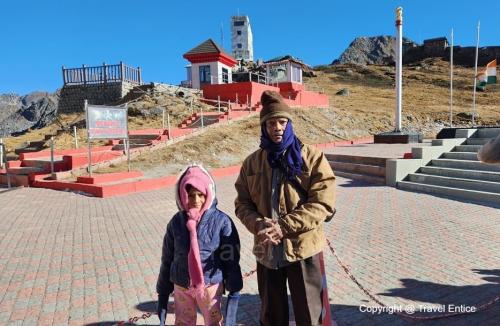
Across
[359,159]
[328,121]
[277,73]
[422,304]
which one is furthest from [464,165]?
[277,73]

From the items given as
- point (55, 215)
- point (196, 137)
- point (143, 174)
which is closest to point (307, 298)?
point (55, 215)

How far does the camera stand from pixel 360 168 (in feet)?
36.2

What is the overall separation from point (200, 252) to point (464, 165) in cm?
878

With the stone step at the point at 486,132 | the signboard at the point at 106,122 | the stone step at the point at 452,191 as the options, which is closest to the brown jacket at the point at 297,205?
the stone step at the point at 452,191

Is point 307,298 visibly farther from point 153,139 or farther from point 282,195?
point 153,139

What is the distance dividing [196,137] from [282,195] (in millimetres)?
13346

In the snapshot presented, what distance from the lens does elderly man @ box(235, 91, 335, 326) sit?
2.28 metres

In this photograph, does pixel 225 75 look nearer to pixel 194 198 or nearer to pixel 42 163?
pixel 42 163

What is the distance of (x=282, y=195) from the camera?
237cm

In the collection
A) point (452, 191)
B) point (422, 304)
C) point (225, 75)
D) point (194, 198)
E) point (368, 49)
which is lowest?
point (422, 304)

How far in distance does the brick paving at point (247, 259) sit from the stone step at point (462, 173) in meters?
1.27

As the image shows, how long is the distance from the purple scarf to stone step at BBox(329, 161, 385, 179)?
837 cm

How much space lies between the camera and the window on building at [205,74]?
27172 millimetres

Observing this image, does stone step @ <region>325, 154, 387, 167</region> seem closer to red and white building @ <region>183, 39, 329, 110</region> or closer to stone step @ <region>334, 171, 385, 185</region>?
stone step @ <region>334, 171, 385, 185</region>
